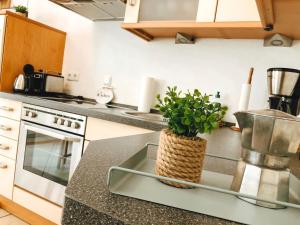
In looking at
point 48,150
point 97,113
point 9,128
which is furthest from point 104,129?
point 9,128

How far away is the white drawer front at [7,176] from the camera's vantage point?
79.8 inches

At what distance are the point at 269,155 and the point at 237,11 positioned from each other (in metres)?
1.34

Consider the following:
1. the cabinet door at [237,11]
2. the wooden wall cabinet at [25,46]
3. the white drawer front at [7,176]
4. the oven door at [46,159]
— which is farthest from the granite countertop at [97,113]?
the cabinet door at [237,11]

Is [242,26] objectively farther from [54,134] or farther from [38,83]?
[38,83]

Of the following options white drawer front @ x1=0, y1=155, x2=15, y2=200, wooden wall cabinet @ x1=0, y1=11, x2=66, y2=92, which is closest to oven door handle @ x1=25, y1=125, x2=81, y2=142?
white drawer front @ x1=0, y1=155, x2=15, y2=200

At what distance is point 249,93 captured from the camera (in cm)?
172

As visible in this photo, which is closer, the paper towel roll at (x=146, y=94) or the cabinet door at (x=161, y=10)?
the cabinet door at (x=161, y=10)

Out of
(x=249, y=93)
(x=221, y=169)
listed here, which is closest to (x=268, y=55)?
(x=249, y=93)

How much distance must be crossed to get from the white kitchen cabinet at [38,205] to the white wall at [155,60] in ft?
3.38

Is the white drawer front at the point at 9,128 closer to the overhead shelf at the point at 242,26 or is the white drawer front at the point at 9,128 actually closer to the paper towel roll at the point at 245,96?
the overhead shelf at the point at 242,26

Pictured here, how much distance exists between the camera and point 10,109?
6.73ft

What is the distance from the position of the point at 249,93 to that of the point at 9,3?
2.88 m

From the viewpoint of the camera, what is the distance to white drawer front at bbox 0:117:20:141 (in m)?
2.02

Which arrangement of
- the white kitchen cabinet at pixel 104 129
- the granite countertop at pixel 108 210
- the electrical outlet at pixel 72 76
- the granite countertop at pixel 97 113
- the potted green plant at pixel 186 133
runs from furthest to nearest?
the electrical outlet at pixel 72 76 < the white kitchen cabinet at pixel 104 129 < the granite countertop at pixel 97 113 < the potted green plant at pixel 186 133 < the granite countertop at pixel 108 210
